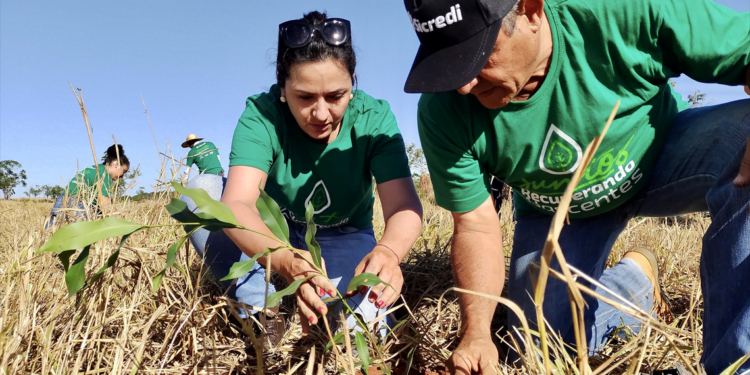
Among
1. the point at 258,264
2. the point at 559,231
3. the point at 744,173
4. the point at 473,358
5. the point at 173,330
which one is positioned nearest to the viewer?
the point at 559,231

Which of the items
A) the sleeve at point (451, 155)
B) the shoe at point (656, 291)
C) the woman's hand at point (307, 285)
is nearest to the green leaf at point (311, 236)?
the woman's hand at point (307, 285)

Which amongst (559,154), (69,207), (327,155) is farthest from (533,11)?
(69,207)

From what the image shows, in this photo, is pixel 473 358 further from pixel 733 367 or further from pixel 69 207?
pixel 69 207

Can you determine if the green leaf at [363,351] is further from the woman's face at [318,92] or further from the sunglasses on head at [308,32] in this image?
the sunglasses on head at [308,32]

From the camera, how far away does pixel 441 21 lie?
1354 mm

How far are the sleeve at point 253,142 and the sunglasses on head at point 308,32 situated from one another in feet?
1.02

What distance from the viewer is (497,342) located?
198 centimetres

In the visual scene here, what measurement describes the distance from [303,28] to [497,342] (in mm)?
1429

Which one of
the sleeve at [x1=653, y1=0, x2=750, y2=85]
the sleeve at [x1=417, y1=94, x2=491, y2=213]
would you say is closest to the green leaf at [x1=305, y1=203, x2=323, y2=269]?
the sleeve at [x1=417, y1=94, x2=491, y2=213]

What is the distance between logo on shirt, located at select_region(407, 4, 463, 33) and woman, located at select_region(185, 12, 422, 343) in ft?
1.65

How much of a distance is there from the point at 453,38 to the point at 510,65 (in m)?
0.18

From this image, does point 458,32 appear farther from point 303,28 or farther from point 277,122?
point 277,122

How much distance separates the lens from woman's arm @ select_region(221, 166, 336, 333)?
1.29m

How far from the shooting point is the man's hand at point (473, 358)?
128 cm
